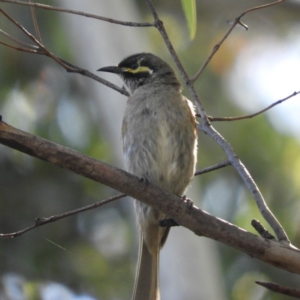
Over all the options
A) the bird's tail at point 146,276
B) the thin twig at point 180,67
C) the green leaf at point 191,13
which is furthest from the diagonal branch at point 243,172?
the bird's tail at point 146,276

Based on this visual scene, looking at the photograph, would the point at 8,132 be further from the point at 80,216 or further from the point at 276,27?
the point at 276,27

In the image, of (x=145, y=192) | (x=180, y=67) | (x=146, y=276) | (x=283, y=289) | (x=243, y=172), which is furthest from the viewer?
(x=146, y=276)

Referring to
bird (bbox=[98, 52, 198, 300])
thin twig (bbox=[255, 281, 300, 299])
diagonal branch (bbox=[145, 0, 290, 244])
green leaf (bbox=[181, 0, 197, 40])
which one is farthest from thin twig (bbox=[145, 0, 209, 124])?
thin twig (bbox=[255, 281, 300, 299])

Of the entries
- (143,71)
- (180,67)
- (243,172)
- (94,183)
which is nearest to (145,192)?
(243,172)

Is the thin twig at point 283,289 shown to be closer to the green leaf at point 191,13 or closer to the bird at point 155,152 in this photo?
the green leaf at point 191,13

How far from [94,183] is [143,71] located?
2.27 metres

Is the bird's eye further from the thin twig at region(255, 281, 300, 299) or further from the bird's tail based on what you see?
the thin twig at region(255, 281, 300, 299)

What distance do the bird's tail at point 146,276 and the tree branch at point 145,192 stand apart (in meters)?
1.16

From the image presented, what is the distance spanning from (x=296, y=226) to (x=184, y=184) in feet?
8.30

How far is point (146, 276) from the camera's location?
4.03 metres

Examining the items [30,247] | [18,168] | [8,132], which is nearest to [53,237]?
[30,247]

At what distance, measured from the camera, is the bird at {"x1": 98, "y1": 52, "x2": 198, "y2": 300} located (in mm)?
3906

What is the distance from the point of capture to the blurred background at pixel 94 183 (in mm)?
5855

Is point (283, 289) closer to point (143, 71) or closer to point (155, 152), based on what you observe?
point (155, 152)
